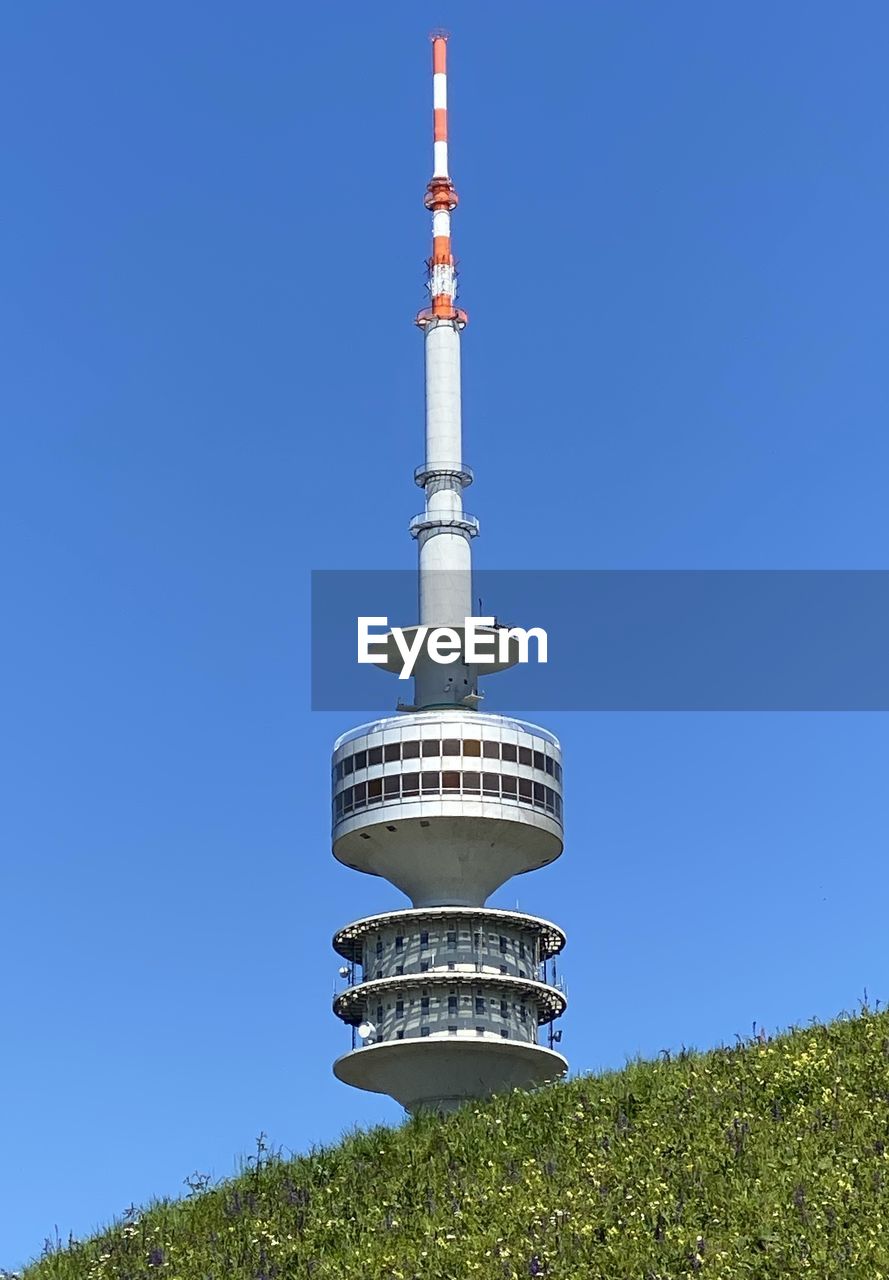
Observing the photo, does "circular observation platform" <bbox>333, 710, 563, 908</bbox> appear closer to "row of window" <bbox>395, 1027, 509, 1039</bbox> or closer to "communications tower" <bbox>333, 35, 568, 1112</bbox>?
"communications tower" <bbox>333, 35, 568, 1112</bbox>

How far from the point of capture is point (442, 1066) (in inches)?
4358

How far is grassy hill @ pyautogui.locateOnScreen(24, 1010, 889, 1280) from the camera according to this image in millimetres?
27359

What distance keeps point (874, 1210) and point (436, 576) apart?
9279 cm

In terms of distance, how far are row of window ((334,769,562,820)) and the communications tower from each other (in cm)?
7

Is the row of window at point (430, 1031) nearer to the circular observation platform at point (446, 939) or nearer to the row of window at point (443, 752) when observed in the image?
the circular observation platform at point (446, 939)

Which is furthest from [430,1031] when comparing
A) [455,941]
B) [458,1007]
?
[455,941]

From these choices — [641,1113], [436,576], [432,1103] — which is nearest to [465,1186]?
[641,1113]

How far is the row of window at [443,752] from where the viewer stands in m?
112

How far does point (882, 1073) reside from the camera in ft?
106

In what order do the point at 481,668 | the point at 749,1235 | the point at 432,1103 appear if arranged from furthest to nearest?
1. the point at 481,668
2. the point at 432,1103
3. the point at 749,1235

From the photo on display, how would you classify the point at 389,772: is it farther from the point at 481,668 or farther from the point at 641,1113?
the point at 641,1113

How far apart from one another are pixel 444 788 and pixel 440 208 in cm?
3527

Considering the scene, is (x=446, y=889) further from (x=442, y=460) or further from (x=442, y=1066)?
(x=442, y=460)

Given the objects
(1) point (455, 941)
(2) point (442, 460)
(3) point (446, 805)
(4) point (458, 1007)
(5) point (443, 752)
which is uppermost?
(2) point (442, 460)
